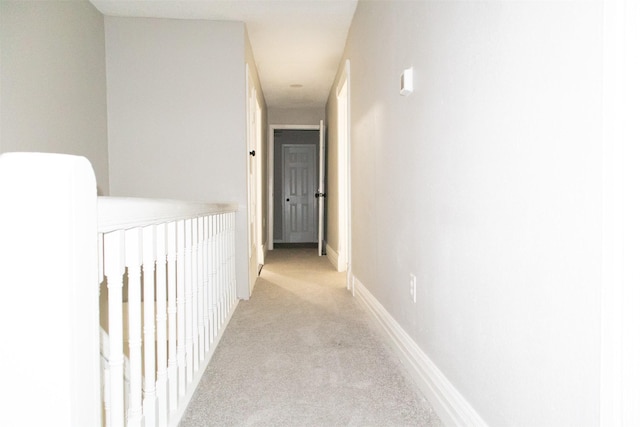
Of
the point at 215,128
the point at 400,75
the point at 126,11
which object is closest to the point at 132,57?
the point at 126,11

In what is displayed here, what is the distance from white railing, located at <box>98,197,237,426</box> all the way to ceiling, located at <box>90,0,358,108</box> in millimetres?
1872

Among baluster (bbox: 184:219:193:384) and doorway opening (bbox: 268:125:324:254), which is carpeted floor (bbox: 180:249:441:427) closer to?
baluster (bbox: 184:219:193:384)

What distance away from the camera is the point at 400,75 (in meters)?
1.96

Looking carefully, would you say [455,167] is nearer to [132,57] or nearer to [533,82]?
[533,82]

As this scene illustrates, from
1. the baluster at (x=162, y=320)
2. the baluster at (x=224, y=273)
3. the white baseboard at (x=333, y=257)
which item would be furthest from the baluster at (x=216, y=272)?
the white baseboard at (x=333, y=257)

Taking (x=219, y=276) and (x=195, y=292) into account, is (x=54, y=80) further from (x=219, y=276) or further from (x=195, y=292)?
(x=195, y=292)

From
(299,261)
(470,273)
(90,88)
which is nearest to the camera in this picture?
(470,273)

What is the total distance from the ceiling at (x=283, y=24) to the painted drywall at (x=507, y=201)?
155 cm

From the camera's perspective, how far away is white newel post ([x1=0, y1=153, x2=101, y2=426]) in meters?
0.54

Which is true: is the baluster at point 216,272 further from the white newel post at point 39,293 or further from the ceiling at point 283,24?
the ceiling at point 283,24

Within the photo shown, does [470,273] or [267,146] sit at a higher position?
[267,146]

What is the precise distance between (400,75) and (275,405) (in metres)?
1.57

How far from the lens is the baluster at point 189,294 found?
1.52 meters

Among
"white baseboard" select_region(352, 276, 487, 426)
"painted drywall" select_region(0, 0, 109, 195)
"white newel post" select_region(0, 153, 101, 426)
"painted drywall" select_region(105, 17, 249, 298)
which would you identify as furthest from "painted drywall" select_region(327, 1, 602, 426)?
"painted drywall" select_region(0, 0, 109, 195)
